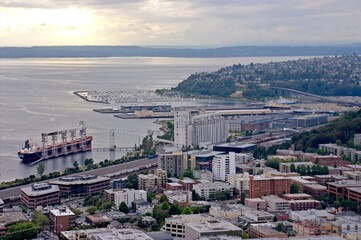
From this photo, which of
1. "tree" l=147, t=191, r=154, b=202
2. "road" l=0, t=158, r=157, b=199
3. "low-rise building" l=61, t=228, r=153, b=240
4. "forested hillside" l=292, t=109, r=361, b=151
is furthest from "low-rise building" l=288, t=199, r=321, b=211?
"forested hillside" l=292, t=109, r=361, b=151

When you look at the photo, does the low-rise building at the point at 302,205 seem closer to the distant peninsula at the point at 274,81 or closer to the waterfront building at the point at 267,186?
the waterfront building at the point at 267,186

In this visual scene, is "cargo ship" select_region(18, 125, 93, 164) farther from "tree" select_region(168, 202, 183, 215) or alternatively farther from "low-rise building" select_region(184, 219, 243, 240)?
"low-rise building" select_region(184, 219, 243, 240)

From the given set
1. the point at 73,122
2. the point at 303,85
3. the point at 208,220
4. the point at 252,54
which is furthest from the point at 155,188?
the point at 252,54

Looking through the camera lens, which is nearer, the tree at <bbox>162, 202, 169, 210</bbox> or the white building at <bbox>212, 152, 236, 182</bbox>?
the tree at <bbox>162, 202, 169, 210</bbox>

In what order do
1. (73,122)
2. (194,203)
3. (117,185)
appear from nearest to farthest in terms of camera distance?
(194,203), (117,185), (73,122)

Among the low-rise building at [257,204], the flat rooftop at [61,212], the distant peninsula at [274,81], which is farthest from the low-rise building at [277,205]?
the distant peninsula at [274,81]

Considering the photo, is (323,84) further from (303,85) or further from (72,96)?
(72,96)

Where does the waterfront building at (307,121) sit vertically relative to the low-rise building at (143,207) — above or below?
below
